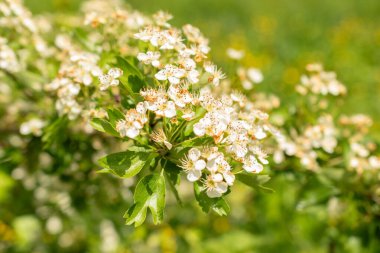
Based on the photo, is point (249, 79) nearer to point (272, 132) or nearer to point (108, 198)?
point (272, 132)

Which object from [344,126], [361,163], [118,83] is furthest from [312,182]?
[118,83]

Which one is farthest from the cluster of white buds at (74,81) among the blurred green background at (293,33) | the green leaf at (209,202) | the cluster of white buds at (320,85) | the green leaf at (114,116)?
the blurred green background at (293,33)

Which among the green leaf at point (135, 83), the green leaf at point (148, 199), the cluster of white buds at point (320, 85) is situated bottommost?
the green leaf at point (148, 199)

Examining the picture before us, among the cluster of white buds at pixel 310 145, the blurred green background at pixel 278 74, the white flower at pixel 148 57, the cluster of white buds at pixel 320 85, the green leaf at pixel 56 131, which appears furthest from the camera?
the blurred green background at pixel 278 74

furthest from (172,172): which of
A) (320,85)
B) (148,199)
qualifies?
(320,85)

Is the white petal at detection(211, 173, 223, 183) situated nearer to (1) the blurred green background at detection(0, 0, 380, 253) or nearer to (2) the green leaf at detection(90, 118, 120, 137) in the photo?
(2) the green leaf at detection(90, 118, 120, 137)

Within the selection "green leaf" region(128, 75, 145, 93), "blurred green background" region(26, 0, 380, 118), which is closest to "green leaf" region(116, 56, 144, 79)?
"green leaf" region(128, 75, 145, 93)

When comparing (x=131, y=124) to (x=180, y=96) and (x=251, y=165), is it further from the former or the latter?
(x=251, y=165)

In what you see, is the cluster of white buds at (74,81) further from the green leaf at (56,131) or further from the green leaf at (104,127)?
the green leaf at (104,127)
